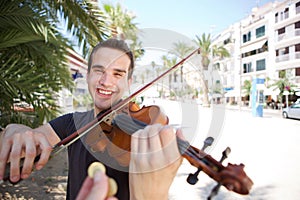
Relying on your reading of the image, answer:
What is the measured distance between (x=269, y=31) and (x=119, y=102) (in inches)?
1133

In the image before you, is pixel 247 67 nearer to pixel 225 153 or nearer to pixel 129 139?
pixel 129 139

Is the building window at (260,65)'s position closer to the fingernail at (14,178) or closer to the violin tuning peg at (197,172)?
the violin tuning peg at (197,172)

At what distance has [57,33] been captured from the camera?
3123 mm

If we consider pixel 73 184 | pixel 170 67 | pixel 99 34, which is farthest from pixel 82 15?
pixel 73 184

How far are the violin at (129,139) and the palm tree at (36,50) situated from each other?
1.50 meters

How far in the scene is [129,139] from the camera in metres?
1.03

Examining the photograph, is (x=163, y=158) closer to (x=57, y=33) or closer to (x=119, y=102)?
(x=119, y=102)

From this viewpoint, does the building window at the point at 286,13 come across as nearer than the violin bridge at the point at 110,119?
No

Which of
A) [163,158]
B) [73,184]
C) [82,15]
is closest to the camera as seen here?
[163,158]

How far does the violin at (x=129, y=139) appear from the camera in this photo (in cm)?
56

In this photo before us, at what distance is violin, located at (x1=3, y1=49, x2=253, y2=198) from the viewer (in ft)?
1.82

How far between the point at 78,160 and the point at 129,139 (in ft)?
0.88

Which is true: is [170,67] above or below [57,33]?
below

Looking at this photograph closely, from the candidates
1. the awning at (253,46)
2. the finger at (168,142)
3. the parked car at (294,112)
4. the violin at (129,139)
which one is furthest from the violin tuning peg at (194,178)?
the awning at (253,46)
